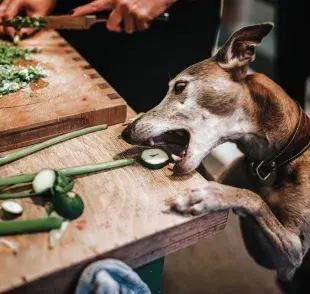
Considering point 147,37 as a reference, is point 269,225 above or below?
below

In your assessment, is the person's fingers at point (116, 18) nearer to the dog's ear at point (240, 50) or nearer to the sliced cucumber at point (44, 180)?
the dog's ear at point (240, 50)

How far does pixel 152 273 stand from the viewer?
143 cm

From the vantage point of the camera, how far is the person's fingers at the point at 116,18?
1898 millimetres

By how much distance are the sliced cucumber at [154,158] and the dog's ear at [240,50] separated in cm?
38

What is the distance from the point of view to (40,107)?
5.29 feet

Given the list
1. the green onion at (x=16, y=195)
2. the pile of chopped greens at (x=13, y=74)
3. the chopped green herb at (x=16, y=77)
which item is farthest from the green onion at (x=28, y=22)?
the green onion at (x=16, y=195)

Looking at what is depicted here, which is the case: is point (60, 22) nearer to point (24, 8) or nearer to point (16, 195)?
point (24, 8)

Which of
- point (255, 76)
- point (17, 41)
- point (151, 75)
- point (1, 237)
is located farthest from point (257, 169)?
point (17, 41)

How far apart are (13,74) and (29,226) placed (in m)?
0.83

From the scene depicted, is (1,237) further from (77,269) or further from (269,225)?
(269,225)

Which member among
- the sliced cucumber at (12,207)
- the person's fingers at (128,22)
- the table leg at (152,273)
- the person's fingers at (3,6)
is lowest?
the table leg at (152,273)

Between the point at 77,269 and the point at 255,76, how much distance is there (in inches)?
37.1

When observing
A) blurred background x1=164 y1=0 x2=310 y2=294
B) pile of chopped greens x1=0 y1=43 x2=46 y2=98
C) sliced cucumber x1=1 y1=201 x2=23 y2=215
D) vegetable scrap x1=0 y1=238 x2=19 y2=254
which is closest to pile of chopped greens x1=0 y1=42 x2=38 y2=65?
pile of chopped greens x1=0 y1=43 x2=46 y2=98

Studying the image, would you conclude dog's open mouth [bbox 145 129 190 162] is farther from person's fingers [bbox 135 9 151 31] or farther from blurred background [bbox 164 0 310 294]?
blurred background [bbox 164 0 310 294]
